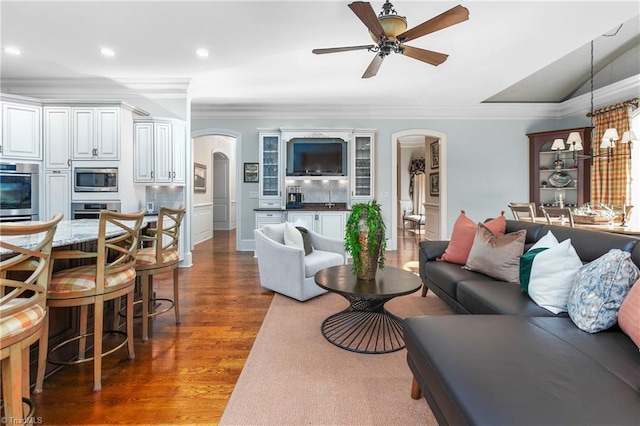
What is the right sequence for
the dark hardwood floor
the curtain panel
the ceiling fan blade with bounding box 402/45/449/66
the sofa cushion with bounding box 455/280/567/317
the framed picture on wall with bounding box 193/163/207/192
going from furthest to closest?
the framed picture on wall with bounding box 193/163/207/192, the curtain panel, the ceiling fan blade with bounding box 402/45/449/66, the sofa cushion with bounding box 455/280/567/317, the dark hardwood floor

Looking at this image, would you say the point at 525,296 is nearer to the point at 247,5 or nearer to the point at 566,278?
the point at 566,278

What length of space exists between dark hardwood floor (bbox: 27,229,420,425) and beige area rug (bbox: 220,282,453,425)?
13 cm

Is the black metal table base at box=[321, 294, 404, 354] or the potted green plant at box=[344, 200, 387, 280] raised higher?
the potted green plant at box=[344, 200, 387, 280]

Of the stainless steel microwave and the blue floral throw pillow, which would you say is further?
the stainless steel microwave

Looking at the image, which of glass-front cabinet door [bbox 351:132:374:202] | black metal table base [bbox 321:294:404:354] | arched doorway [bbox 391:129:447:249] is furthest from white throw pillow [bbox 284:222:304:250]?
Answer: arched doorway [bbox 391:129:447:249]

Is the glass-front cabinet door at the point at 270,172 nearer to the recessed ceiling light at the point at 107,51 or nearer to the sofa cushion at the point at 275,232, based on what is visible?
the sofa cushion at the point at 275,232

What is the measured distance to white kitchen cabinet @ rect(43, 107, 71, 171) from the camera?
174 inches

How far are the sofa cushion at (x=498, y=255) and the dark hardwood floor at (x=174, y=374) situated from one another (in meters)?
1.96

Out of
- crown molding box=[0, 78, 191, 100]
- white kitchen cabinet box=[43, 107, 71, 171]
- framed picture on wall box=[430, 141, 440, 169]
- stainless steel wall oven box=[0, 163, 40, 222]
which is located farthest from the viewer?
framed picture on wall box=[430, 141, 440, 169]

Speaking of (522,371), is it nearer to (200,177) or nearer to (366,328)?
(366,328)

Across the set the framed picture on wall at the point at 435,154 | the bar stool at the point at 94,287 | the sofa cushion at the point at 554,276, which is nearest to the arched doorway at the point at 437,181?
the framed picture on wall at the point at 435,154

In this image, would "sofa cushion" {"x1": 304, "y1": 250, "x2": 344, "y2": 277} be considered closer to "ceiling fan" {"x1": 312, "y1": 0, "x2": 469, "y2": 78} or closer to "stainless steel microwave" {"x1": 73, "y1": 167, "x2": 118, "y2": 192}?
"ceiling fan" {"x1": 312, "y1": 0, "x2": 469, "y2": 78}

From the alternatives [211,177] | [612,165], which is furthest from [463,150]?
[211,177]

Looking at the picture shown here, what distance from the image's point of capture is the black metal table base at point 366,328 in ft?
7.58
